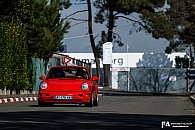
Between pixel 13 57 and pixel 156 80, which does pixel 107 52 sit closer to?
pixel 156 80

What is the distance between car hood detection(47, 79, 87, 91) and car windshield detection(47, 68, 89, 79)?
0.66 m

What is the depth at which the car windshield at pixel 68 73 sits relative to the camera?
A: 71.3ft

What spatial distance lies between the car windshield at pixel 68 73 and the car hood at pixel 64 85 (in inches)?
25.9

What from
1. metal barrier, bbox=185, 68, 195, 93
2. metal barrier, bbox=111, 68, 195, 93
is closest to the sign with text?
metal barrier, bbox=111, 68, 195, 93

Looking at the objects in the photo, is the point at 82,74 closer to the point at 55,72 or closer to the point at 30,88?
the point at 55,72

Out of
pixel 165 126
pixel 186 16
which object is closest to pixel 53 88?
pixel 165 126

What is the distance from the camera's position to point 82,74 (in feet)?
72.1

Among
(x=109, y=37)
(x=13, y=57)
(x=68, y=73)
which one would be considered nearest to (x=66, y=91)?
(x=68, y=73)

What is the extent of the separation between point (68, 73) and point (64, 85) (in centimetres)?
131

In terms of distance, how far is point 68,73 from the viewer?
2205cm

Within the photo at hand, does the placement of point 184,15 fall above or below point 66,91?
above

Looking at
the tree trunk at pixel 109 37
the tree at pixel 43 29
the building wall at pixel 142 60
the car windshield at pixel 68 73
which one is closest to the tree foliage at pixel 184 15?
the tree at pixel 43 29

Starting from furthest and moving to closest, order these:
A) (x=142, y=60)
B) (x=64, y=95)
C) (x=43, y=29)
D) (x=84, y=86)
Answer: (x=142, y=60)
(x=43, y=29)
(x=84, y=86)
(x=64, y=95)

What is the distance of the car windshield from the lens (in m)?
21.7
